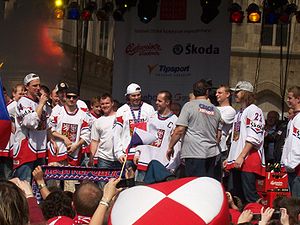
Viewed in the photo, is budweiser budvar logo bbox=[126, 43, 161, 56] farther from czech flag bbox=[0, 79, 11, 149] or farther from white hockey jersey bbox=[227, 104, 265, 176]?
czech flag bbox=[0, 79, 11, 149]

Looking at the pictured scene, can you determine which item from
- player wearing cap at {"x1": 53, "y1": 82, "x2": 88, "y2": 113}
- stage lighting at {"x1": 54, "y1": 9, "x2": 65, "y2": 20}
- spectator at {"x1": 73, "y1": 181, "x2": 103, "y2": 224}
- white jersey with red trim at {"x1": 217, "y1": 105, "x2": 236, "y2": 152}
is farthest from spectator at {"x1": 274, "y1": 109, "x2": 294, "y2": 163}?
spectator at {"x1": 73, "y1": 181, "x2": 103, "y2": 224}

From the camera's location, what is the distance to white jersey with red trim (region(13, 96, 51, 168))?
10.9 meters

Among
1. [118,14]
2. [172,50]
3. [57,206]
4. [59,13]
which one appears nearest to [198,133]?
[57,206]

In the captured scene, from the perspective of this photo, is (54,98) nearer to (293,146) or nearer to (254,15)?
(293,146)

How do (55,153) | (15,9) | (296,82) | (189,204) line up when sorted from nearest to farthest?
1. (189,204)
2. (55,153)
3. (15,9)
4. (296,82)

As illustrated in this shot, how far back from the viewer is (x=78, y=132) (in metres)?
12.9

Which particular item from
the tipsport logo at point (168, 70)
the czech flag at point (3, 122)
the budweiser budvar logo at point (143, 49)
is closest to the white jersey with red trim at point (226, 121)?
the czech flag at point (3, 122)

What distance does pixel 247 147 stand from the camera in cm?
1095

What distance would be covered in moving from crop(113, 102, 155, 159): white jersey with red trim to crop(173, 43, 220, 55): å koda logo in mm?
5270

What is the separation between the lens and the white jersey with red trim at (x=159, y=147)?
11.5 meters

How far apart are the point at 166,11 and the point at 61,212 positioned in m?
11.9

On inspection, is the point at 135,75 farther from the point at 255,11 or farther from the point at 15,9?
the point at 15,9

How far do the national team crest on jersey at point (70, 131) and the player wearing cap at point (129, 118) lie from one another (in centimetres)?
107

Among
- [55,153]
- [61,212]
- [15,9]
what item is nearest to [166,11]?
[15,9]
